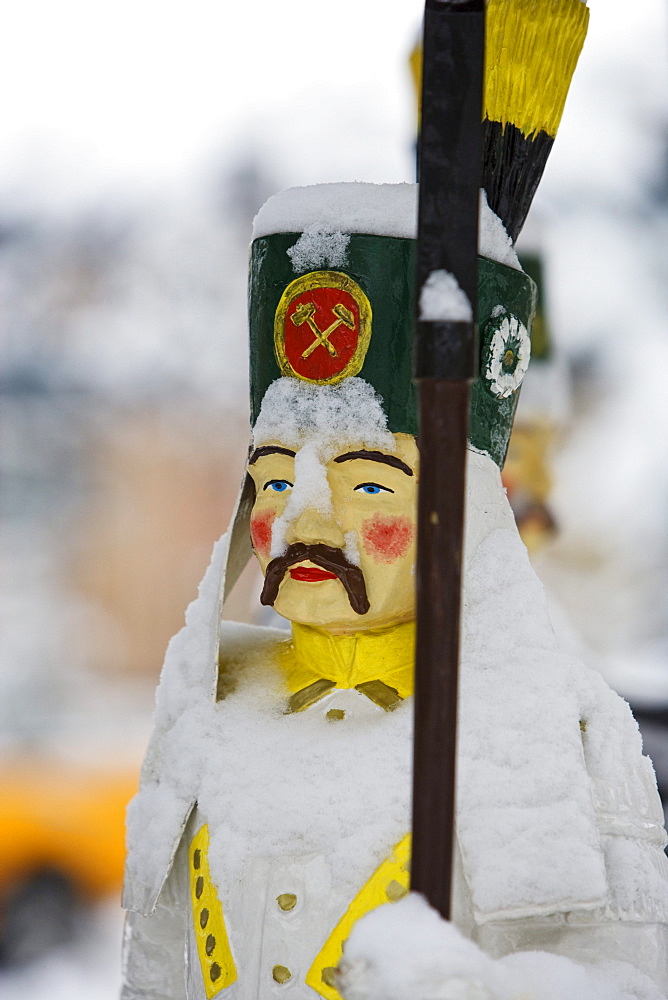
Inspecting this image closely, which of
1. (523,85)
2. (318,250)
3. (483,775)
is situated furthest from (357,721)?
(523,85)

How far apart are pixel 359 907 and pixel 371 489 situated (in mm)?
582

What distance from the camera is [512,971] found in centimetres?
126

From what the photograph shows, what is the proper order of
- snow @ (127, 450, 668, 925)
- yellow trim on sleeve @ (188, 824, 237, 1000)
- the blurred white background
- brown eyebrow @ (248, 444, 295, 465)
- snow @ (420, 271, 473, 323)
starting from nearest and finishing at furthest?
snow @ (420, 271, 473, 323) → snow @ (127, 450, 668, 925) → yellow trim on sleeve @ (188, 824, 237, 1000) → brown eyebrow @ (248, 444, 295, 465) → the blurred white background

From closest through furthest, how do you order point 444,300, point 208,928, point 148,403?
1. point 444,300
2. point 208,928
3. point 148,403

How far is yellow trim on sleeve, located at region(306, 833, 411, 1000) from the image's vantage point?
1.47 m

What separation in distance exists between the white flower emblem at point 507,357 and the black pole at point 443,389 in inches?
21.3

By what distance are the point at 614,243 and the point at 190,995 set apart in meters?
3.57

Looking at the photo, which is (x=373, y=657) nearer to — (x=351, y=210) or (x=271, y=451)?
(x=271, y=451)

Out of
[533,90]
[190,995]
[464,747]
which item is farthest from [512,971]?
[533,90]

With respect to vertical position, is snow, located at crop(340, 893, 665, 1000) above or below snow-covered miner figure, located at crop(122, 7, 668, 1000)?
below

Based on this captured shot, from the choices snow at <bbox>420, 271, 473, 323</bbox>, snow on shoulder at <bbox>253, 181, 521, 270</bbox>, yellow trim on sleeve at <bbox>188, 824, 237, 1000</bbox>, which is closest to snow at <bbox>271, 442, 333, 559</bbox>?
snow on shoulder at <bbox>253, 181, 521, 270</bbox>

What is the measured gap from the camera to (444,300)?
42.4 inches

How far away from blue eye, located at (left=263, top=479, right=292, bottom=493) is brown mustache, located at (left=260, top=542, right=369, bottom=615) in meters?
0.10

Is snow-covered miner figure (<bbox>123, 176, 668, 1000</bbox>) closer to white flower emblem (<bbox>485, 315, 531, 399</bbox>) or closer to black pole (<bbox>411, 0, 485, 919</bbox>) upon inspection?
white flower emblem (<bbox>485, 315, 531, 399</bbox>)
